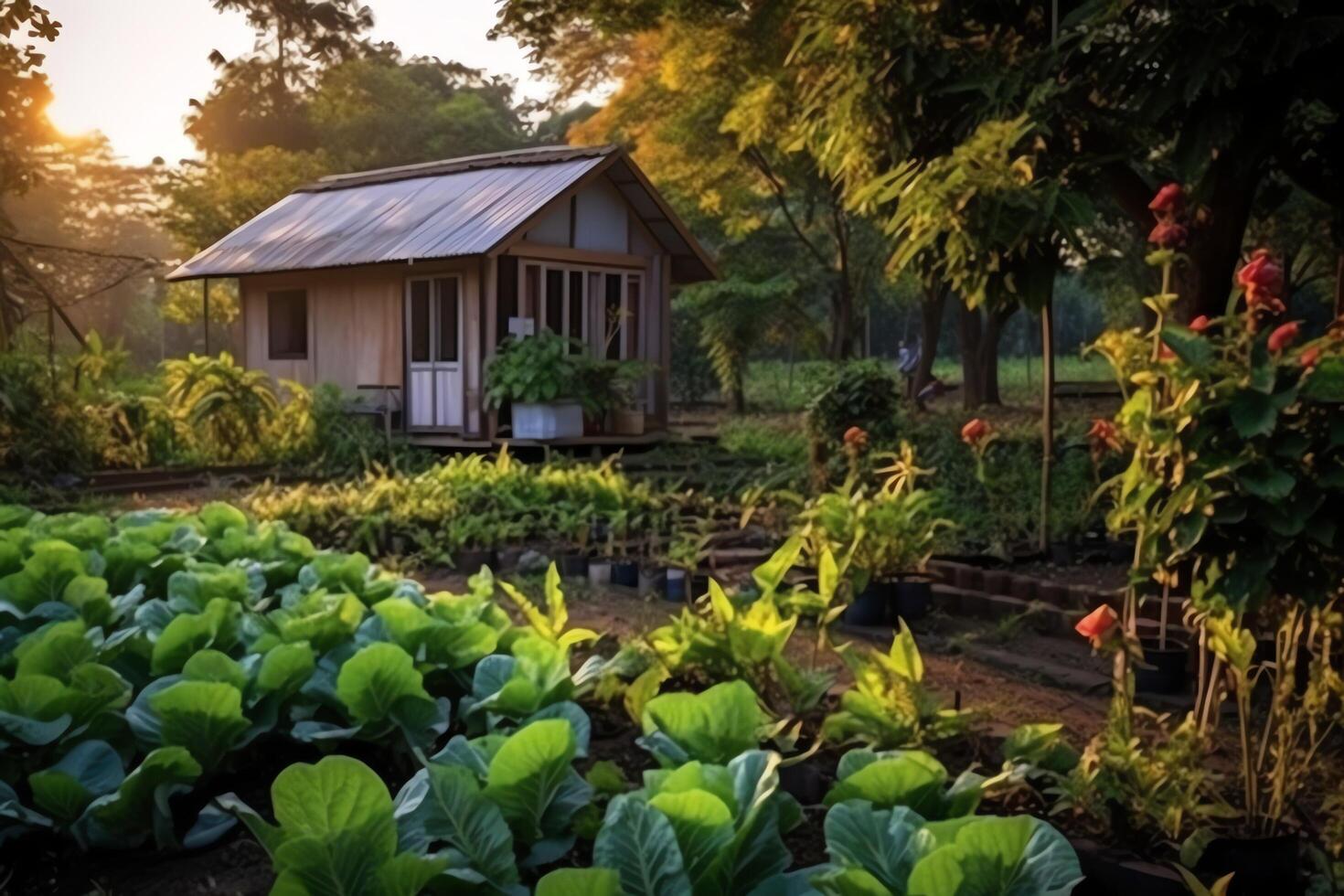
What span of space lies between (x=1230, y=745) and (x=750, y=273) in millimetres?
17912

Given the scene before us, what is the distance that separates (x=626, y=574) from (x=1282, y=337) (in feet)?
13.4

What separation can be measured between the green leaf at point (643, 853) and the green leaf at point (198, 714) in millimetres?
976

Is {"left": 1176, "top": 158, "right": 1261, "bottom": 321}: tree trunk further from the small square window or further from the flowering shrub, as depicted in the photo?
the small square window

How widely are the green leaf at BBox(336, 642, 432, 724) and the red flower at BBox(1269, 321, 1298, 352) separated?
1909 millimetres

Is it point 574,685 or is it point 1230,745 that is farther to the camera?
point 1230,745

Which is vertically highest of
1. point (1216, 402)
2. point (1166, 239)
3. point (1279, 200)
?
point (1279, 200)

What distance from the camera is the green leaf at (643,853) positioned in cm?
173

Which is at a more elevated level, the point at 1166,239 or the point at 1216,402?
the point at 1166,239

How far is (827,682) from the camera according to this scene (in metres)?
3.00

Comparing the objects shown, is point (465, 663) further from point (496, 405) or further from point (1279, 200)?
point (496, 405)

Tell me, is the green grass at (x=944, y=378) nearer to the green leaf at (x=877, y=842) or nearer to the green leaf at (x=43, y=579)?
the green leaf at (x=43, y=579)

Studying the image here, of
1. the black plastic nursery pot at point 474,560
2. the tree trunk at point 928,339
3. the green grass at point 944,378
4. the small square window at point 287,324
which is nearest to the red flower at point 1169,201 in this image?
the black plastic nursery pot at point 474,560

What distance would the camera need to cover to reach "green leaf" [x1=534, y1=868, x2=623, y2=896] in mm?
1576

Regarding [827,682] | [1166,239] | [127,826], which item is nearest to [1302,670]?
[1166,239]
